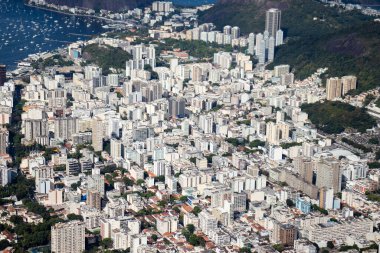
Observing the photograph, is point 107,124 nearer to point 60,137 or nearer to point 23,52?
point 60,137

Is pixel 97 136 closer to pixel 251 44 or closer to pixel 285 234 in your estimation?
pixel 285 234

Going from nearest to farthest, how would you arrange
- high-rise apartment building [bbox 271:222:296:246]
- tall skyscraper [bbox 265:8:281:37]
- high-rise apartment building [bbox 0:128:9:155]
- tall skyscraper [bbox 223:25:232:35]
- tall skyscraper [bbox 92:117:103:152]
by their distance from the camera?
high-rise apartment building [bbox 271:222:296:246] → high-rise apartment building [bbox 0:128:9:155] → tall skyscraper [bbox 92:117:103:152] → tall skyscraper [bbox 265:8:281:37] → tall skyscraper [bbox 223:25:232:35]

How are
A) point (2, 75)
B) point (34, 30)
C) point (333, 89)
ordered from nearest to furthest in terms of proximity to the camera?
point (333, 89)
point (2, 75)
point (34, 30)

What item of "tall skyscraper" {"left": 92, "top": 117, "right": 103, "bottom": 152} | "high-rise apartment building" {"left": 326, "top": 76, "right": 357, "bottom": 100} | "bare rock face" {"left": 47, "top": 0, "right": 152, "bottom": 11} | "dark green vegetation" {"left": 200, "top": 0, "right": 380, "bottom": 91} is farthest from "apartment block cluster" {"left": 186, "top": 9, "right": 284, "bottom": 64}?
"tall skyscraper" {"left": 92, "top": 117, "right": 103, "bottom": 152}

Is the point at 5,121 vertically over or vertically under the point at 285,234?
over

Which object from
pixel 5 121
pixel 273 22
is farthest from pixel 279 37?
pixel 5 121

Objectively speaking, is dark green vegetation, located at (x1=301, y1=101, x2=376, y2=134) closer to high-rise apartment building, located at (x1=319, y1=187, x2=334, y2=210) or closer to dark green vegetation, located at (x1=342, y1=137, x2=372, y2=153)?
dark green vegetation, located at (x1=342, y1=137, x2=372, y2=153)
